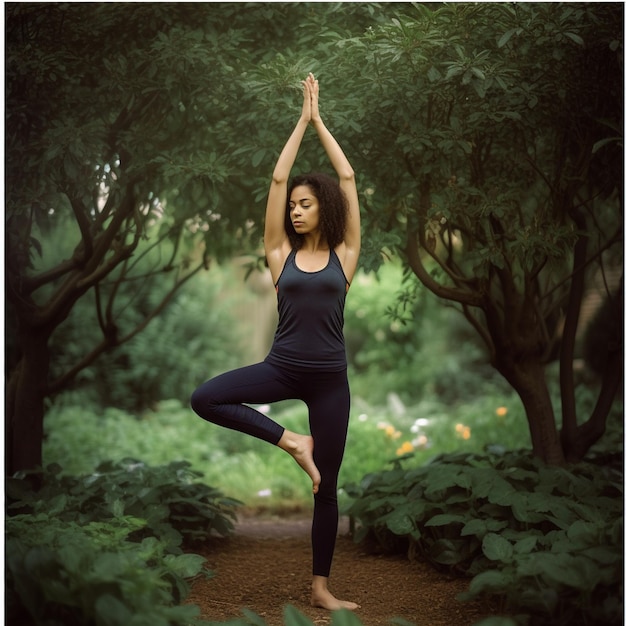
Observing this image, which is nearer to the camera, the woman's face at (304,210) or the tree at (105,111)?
the woman's face at (304,210)

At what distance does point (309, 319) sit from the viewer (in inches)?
123

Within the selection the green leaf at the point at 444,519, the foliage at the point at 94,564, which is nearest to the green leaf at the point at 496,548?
the green leaf at the point at 444,519

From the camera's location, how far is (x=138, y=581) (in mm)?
2404

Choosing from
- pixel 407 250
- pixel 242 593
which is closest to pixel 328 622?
pixel 242 593

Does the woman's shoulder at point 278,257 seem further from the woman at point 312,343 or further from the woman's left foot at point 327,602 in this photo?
the woman's left foot at point 327,602

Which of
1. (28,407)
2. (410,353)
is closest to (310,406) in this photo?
(28,407)

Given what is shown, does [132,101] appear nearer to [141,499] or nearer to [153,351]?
[141,499]

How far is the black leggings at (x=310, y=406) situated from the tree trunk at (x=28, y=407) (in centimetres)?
199

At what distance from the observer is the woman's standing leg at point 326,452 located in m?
3.14

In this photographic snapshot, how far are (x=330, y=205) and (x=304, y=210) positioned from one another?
0.38 ft

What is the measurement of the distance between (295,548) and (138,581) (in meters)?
2.33

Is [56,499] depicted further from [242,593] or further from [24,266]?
[24,266]

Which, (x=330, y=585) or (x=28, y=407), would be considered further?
(x=28, y=407)

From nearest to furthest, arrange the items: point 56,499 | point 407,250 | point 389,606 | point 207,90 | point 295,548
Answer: point 389,606
point 56,499
point 207,90
point 407,250
point 295,548
